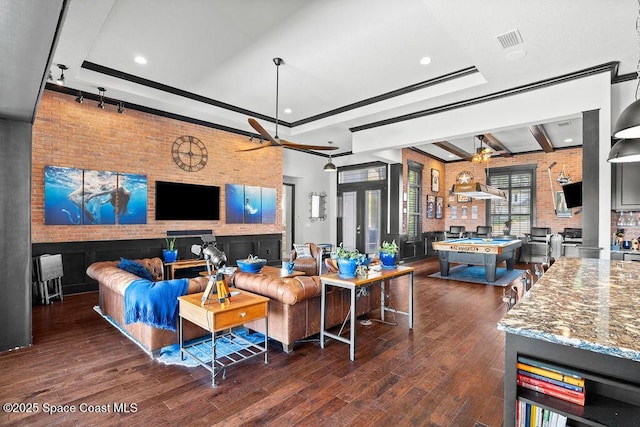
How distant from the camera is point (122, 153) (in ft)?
18.8

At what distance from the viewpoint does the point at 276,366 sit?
2.86m

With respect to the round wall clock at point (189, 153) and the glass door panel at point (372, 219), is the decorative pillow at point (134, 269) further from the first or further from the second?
the glass door panel at point (372, 219)

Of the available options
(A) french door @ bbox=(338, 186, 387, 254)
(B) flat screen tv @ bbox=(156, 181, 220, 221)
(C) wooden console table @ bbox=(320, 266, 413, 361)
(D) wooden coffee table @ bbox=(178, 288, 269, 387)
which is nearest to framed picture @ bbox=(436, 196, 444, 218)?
(A) french door @ bbox=(338, 186, 387, 254)

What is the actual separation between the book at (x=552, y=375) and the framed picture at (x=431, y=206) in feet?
31.1

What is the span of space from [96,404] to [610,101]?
6.60 metres

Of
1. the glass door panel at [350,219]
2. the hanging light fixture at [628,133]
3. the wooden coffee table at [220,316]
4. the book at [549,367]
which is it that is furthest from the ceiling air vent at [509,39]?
the glass door panel at [350,219]

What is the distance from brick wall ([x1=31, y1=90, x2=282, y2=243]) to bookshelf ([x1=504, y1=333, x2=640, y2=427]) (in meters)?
6.23

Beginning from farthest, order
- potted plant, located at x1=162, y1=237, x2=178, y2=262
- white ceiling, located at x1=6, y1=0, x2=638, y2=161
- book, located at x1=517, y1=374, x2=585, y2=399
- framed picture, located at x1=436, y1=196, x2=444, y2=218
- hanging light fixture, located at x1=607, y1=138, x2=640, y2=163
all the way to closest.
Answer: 1. framed picture, located at x1=436, y1=196, x2=444, y2=218
2. potted plant, located at x1=162, y1=237, x2=178, y2=262
3. white ceiling, located at x1=6, y1=0, x2=638, y2=161
4. hanging light fixture, located at x1=607, y1=138, x2=640, y2=163
5. book, located at x1=517, y1=374, x2=585, y2=399

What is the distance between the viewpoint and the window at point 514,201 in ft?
32.3

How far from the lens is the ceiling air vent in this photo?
3303 millimetres

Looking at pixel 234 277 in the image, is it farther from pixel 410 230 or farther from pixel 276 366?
pixel 410 230

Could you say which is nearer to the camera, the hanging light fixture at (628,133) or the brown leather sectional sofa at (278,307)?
the hanging light fixture at (628,133)

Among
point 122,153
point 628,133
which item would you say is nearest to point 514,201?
point 628,133

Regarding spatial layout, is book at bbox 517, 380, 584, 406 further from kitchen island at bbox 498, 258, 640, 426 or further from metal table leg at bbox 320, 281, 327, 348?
metal table leg at bbox 320, 281, 327, 348
